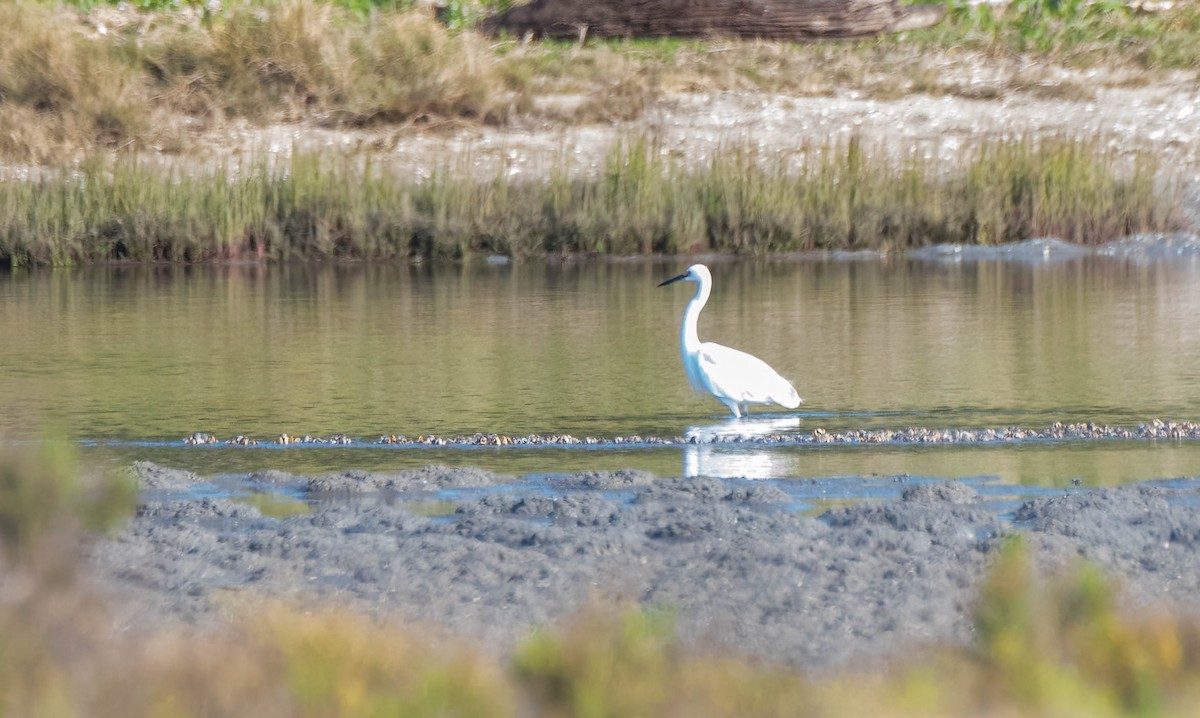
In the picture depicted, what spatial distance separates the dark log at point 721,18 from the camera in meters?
24.5

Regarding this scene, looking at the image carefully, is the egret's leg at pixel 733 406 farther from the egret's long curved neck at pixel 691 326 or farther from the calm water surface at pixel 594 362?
the egret's long curved neck at pixel 691 326

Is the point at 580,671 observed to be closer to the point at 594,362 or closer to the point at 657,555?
the point at 657,555

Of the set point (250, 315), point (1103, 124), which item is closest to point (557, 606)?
point (250, 315)

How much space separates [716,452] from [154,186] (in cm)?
1270

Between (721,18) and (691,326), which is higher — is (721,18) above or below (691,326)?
above

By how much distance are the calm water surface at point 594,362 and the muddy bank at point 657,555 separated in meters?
0.88

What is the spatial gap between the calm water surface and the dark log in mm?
8342

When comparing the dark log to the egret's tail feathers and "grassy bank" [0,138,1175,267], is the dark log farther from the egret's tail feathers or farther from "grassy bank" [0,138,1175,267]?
the egret's tail feathers

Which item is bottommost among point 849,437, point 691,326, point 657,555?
point 657,555

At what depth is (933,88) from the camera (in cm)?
2219

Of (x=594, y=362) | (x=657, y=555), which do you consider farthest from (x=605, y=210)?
(x=657, y=555)

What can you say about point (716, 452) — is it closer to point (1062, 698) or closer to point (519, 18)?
point (1062, 698)

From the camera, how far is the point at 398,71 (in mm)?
22609

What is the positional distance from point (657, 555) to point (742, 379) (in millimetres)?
3318
